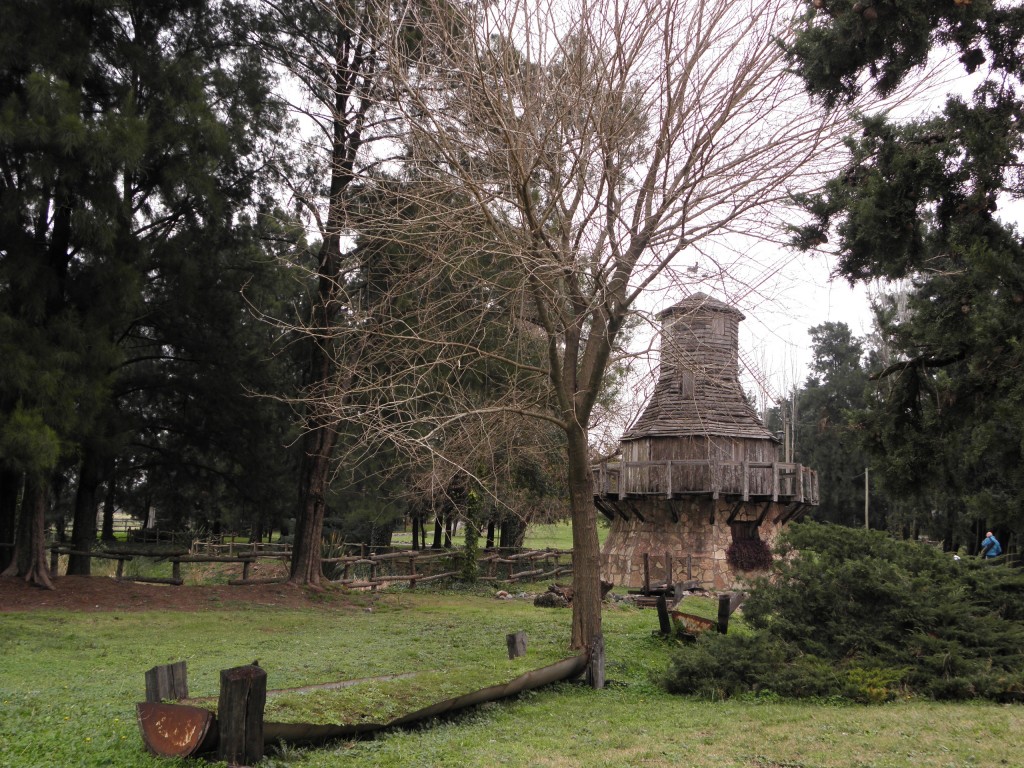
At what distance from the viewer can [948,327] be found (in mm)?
8227

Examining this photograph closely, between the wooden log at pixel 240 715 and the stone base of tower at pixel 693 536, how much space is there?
20.0 meters

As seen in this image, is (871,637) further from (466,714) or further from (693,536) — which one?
(693,536)

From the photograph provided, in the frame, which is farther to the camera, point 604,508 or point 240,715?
point 604,508

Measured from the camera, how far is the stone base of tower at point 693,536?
2495cm

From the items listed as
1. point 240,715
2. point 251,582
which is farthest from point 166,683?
point 251,582

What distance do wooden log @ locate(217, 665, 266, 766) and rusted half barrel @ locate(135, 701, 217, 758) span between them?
3.3 inches

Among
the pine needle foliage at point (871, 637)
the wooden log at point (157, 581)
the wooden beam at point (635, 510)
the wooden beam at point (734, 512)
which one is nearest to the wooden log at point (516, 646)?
the pine needle foliage at point (871, 637)

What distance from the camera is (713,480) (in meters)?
24.6

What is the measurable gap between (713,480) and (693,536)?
2.09 m

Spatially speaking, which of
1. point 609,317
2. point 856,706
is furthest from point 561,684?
point 609,317

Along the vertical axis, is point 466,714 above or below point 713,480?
below

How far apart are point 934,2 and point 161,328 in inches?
696

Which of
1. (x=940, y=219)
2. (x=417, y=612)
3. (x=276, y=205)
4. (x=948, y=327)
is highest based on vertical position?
(x=276, y=205)

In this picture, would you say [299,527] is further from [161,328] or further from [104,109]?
[104,109]
